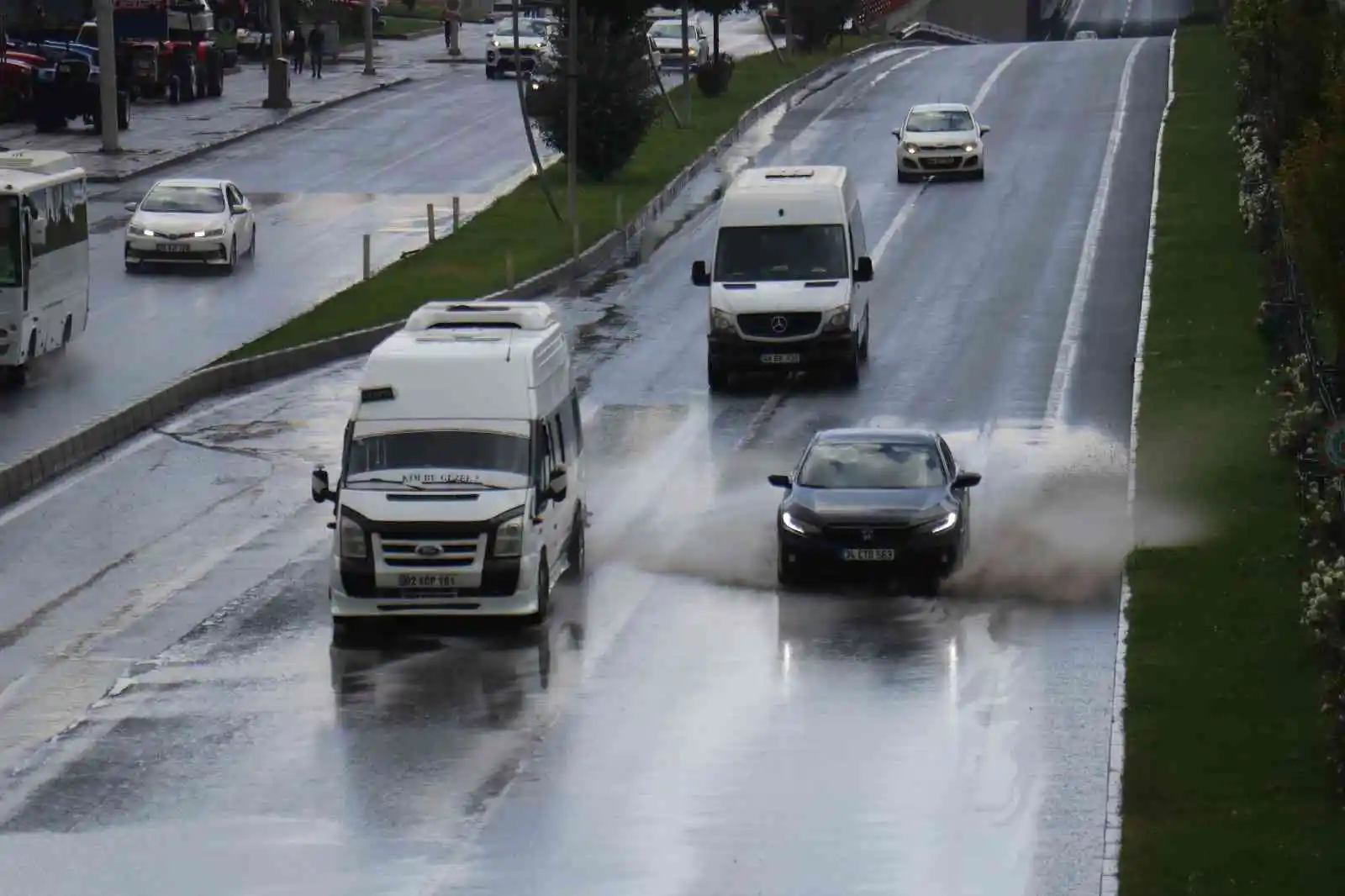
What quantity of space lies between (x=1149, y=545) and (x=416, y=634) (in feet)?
23.4

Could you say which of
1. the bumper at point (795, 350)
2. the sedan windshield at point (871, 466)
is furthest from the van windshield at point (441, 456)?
the bumper at point (795, 350)

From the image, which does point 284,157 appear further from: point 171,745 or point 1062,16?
point 1062,16

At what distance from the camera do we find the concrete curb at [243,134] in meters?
59.6

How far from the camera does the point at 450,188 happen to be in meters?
58.9

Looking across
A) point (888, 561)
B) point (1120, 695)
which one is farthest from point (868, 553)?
point (1120, 695)

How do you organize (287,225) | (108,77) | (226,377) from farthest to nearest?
(108,77) < (287,225) < (226,377)

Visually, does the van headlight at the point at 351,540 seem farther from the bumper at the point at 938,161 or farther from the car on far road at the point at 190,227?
the bumper at the point at 938,161

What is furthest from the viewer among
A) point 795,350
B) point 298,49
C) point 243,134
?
point 298,49

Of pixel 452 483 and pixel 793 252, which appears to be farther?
pixel 793 252

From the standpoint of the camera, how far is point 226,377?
36.1 meters

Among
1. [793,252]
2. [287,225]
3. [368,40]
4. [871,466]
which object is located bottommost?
[287,225]

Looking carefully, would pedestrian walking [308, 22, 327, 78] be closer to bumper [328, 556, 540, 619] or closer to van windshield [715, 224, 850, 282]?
van windshield [715, 224, 850, 282]

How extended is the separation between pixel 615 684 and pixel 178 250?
28.2 m

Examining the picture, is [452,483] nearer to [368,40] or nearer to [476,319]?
[476,319]
